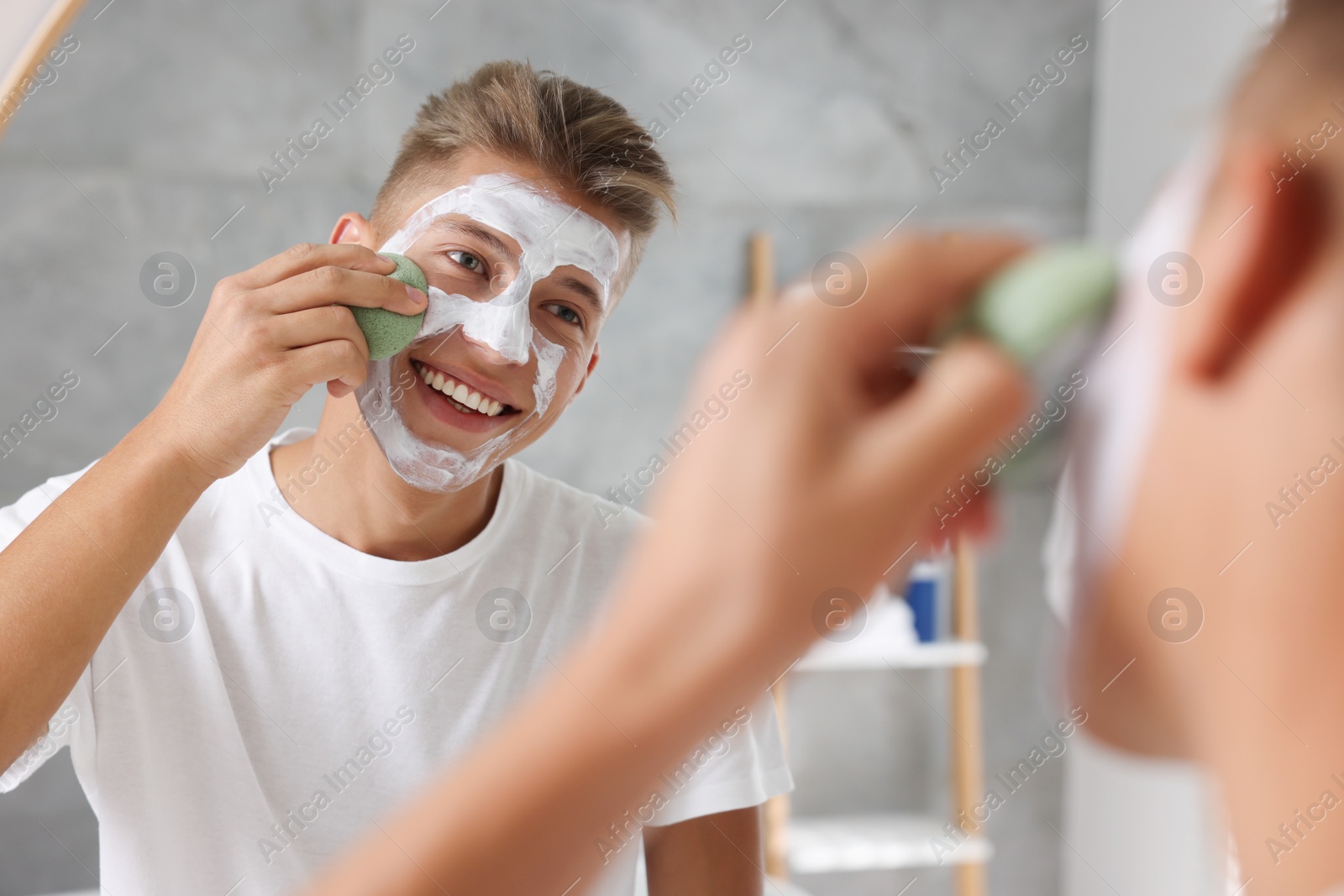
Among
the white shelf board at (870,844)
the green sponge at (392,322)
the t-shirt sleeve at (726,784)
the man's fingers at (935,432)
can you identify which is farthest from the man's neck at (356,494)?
the white shelf board at (870,844)

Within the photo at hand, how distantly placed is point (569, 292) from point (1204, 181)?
68 centimetres

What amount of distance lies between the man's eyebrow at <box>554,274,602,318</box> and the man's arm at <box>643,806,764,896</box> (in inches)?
16.8

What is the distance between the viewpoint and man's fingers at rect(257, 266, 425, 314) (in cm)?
62

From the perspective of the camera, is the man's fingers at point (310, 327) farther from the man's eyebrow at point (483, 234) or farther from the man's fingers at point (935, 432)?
the man's fingers at point (935, 432)

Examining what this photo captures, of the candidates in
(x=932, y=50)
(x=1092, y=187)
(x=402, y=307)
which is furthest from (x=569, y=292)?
(x=1092, y=187)

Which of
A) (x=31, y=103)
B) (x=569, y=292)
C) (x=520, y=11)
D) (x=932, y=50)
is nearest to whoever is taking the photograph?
(x=569, y=292)

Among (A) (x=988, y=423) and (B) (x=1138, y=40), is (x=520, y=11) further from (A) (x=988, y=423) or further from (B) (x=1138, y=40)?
(A) (x=988, y=423)

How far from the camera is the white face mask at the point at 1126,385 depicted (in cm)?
15

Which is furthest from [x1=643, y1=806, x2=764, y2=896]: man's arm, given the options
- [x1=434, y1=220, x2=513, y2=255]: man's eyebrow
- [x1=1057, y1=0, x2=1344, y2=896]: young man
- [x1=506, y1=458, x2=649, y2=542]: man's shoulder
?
[x1=1057, y1=0, x2=1344, y2=896]: young man

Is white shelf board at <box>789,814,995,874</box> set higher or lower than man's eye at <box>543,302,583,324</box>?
lower

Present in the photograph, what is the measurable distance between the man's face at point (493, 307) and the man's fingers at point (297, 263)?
11cm

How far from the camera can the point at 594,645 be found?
13cm

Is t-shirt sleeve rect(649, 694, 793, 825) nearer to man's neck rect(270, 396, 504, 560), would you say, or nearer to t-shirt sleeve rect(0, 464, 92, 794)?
man's neck rect(270, 396, 504, 560)

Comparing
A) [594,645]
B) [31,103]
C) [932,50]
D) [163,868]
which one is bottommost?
[163,868]
